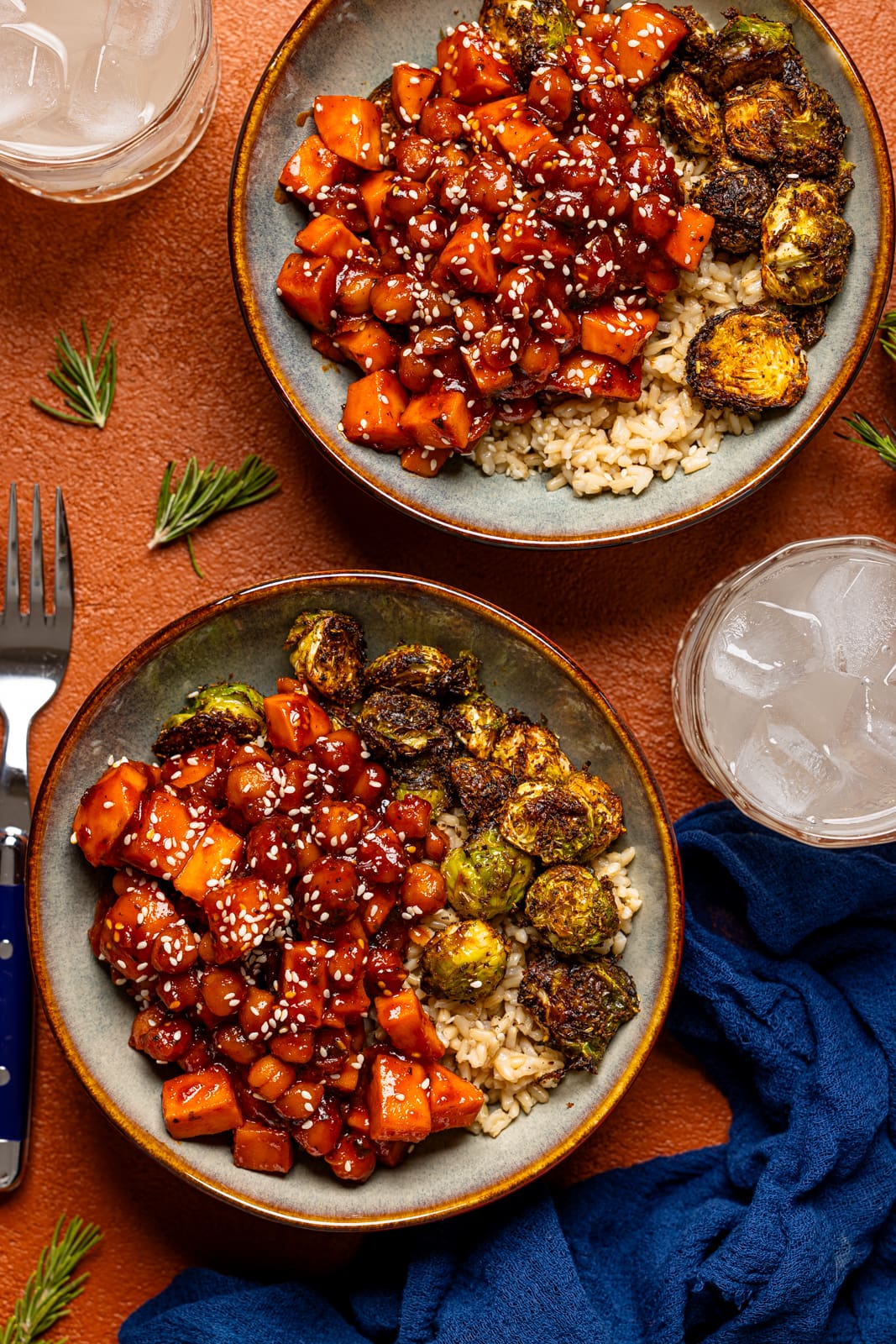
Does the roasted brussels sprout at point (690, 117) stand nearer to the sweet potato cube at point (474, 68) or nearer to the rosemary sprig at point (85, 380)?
the sweet potato cube at point (474, 68)

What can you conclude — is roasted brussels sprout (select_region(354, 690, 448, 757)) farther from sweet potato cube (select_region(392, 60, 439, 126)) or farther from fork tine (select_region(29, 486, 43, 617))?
sweet potato cube (select_region(392, 60, 439, 126))

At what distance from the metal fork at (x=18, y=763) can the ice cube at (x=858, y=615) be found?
2.04 m

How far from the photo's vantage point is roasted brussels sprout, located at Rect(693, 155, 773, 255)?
9.20 ft

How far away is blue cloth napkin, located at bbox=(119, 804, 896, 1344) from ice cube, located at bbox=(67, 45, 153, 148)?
7.80 ft

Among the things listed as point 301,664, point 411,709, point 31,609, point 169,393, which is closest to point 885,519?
point 411,709

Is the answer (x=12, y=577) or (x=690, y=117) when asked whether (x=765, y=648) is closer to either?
(x=690, y=117)

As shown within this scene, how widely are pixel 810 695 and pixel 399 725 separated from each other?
1037 mm

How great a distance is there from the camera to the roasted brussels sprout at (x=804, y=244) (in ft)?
8.96

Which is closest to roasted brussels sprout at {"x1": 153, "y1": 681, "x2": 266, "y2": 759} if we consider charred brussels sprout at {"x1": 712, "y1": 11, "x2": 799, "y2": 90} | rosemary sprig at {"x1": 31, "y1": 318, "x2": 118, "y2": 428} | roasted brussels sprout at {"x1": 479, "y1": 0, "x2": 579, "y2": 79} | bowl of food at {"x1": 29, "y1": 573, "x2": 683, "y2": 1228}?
bowl of food at {"x1": 29, "y1": 573, "x2": 683, "y2": 1228}

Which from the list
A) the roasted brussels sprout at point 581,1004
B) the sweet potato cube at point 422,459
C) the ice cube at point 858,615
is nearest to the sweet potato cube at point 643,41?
the sweet potato cube at point 422,459

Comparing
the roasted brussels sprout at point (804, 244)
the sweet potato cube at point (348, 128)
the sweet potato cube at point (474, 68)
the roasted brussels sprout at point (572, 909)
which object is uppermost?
the sweet potato cube at point (474, 68)

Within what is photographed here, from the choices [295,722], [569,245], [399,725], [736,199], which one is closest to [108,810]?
[295,722]

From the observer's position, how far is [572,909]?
2.69 meters

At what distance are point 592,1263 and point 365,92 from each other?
319 centimetres
